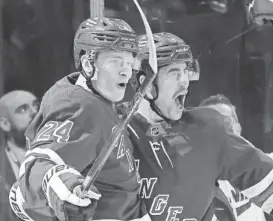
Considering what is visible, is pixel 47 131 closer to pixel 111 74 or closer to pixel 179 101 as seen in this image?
pixel 111 74

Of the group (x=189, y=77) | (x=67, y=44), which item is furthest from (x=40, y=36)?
(x=189, y=77)

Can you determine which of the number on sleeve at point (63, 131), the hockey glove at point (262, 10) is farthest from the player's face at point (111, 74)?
the hockey glove at point (262, 10)

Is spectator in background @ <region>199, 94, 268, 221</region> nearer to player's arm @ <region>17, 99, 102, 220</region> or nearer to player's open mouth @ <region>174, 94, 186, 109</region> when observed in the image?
player's open mouth @ <region>174, 94, 186, 109</region>

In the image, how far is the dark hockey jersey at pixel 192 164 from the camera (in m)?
1.61

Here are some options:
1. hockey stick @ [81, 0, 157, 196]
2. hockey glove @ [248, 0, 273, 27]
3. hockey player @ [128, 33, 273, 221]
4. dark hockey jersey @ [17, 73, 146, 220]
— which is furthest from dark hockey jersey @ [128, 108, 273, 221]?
hockey stick @ [81, 0, 157, 196]

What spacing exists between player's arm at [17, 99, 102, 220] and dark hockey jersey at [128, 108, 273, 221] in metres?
0.29

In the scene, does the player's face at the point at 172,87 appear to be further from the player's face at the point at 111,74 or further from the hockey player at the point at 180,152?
the player's face at the point at 111,74

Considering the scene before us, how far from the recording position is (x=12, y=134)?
1.92 metres

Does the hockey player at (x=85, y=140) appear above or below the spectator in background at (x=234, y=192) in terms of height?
above

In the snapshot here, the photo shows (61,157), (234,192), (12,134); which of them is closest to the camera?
(61,157)

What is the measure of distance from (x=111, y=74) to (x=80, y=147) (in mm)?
185

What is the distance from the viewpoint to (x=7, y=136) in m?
1.91

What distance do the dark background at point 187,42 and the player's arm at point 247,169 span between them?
0.28 m

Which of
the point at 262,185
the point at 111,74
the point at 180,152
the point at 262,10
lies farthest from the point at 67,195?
the point at 262,10
